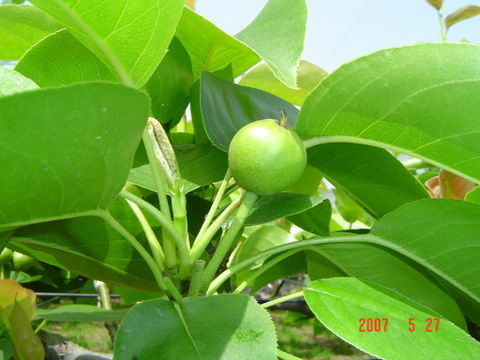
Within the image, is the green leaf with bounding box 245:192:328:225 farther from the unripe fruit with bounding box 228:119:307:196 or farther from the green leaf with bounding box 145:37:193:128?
the green leaf with bounding box 145:37:193:128

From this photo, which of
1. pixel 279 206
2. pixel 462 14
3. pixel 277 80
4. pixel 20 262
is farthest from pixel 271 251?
pixel 462 14

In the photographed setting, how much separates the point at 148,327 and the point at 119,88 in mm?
229

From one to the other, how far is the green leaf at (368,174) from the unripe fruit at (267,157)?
0.17 metres

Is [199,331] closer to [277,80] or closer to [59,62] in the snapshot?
[59,62]

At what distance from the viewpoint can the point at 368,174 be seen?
70 centimetres

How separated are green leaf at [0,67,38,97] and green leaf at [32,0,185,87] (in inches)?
4.1

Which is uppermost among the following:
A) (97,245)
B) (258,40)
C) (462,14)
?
(462,14)

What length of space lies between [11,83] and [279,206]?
332 millimetres

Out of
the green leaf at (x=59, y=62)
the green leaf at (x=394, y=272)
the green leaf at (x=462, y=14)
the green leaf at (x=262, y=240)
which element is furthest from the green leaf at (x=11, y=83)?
the green leaf at (x=462, y=14)

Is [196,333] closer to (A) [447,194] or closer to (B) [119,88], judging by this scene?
(B) [119,88]

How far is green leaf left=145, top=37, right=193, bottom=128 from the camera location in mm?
673

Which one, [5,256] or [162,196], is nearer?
[162,196]

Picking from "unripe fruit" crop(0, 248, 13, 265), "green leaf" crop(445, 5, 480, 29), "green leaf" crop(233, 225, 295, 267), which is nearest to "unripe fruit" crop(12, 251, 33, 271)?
"unripe fruit" crop(0, 248, 13, 265)

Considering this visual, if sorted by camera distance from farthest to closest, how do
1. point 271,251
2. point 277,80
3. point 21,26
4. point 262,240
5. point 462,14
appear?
point 462,14 < point 262,240 < point 277,80 < point 21,26 < point 271,251
